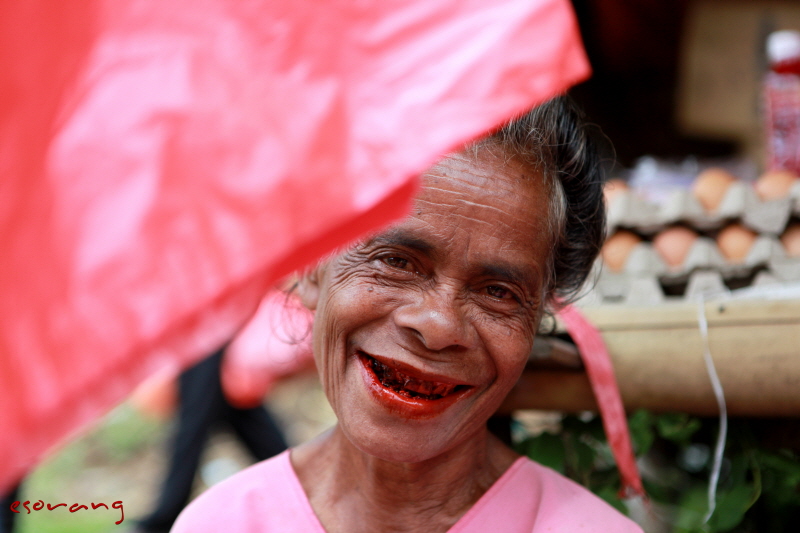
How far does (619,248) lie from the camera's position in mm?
2354

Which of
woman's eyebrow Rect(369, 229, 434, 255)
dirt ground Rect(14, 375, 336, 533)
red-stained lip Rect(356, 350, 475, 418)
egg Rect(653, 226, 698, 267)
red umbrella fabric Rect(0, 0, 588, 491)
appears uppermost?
red umbrella fabric Rect(0, 0, 588, 491)

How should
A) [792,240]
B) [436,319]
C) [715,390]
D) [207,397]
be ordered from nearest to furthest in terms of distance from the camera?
1. [436,319]
2. [715,390]
3. [792,240]
4. [207,397]

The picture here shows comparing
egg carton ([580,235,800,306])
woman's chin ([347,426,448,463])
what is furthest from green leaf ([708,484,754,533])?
woman's chin ([347,426,448,463])

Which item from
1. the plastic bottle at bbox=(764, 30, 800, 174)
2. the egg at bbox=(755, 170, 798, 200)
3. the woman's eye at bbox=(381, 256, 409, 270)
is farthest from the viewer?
the plastic bottle at bbox=(764, 30, 800, 174)

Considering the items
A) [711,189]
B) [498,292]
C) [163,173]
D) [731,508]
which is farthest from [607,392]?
[163,173]

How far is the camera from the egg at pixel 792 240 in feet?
7.08

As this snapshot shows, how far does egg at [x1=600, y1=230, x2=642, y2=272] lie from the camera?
7.70 ft

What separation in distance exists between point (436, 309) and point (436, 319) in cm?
3

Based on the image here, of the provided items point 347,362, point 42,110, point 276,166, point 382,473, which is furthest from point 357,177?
point 382,473

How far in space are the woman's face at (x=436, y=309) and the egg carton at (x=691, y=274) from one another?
73 centimetres

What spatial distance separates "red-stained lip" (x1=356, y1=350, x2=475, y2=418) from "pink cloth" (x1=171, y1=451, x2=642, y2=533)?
11.2 inches

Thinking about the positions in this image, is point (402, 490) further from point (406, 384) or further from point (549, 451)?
point (549, 451)

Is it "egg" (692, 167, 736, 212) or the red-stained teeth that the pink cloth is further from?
"egg" (692, 167, 736, 212)

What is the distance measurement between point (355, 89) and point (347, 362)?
70cm
